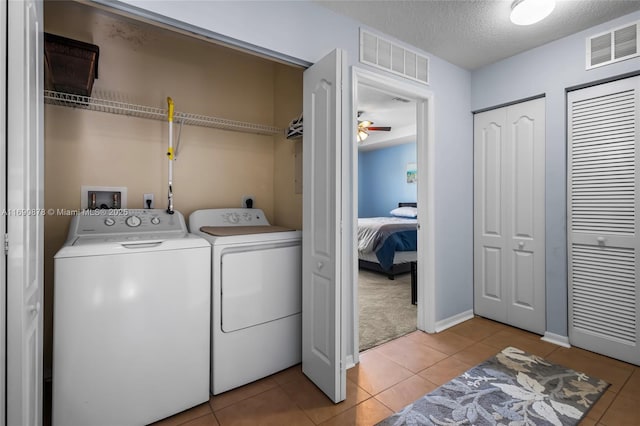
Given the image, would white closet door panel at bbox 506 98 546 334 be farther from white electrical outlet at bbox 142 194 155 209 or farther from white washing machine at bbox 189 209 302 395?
white electrical outlet at bbox 142 194 155 209

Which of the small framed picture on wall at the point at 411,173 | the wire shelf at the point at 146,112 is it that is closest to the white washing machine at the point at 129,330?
the wire shelf at the point at 146,112

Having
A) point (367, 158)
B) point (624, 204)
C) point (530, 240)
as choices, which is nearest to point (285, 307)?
point (530, 240)

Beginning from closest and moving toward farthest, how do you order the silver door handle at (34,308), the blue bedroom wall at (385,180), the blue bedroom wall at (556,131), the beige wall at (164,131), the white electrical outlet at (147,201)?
the silver door handle at (34,308) → the beige wall at (164,131) → the white electrical outlet at (147,201) → the blue bedroom wall at (556,131) → the blue bedroom wall at (385,180)

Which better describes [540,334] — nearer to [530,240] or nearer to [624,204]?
[530,240]

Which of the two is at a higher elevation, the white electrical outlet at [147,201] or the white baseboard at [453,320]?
the white electrical outlet at [147,201]

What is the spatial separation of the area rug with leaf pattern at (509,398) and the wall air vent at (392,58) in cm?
226

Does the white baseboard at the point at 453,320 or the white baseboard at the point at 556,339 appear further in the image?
the white baseboard at the point at 453,320

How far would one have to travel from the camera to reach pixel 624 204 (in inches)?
88.5

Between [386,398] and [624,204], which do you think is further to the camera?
[624,204]

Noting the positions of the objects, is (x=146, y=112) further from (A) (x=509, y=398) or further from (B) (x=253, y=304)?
(A) (x=509, y=398)

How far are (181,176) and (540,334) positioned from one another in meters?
3.22

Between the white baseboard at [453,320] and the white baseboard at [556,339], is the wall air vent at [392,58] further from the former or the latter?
the white baseboard at [556,339]

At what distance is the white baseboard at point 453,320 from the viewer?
2814 millimetres

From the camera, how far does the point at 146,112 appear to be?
217 centimetres
